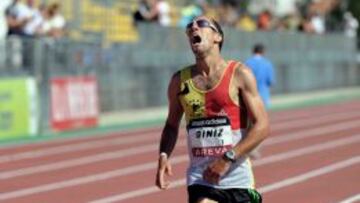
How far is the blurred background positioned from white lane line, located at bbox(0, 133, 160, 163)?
188 cm

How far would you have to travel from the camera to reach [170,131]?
20.2 feet

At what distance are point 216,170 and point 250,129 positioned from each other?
308mm

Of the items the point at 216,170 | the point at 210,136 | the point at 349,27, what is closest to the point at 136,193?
the point at 210,136

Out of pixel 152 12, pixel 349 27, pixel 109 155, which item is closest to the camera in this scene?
pixel 109 155

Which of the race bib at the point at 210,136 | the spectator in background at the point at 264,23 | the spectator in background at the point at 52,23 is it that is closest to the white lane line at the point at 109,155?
the spectator in background at the point at 52,23

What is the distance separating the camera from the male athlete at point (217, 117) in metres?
5.78

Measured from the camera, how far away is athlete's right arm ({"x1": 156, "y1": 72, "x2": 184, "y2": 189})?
6.04 m

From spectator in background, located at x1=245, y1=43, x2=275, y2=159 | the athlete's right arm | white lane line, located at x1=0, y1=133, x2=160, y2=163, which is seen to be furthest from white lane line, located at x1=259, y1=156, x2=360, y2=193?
the athlete's right arm

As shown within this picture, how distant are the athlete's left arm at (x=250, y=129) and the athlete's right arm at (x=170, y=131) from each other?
339 mm

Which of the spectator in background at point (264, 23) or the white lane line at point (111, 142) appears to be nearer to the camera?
the white lane line at point (111, 142)

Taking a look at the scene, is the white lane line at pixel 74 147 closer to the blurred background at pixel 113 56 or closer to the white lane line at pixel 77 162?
the white lane line at pixel 77 162

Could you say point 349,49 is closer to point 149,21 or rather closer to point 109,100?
point 149,21

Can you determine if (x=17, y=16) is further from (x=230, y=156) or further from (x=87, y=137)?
(x=230, y=156)

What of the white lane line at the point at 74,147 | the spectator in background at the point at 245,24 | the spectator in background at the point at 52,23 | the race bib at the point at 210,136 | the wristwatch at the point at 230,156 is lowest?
the white lane line at the point at 74,147
